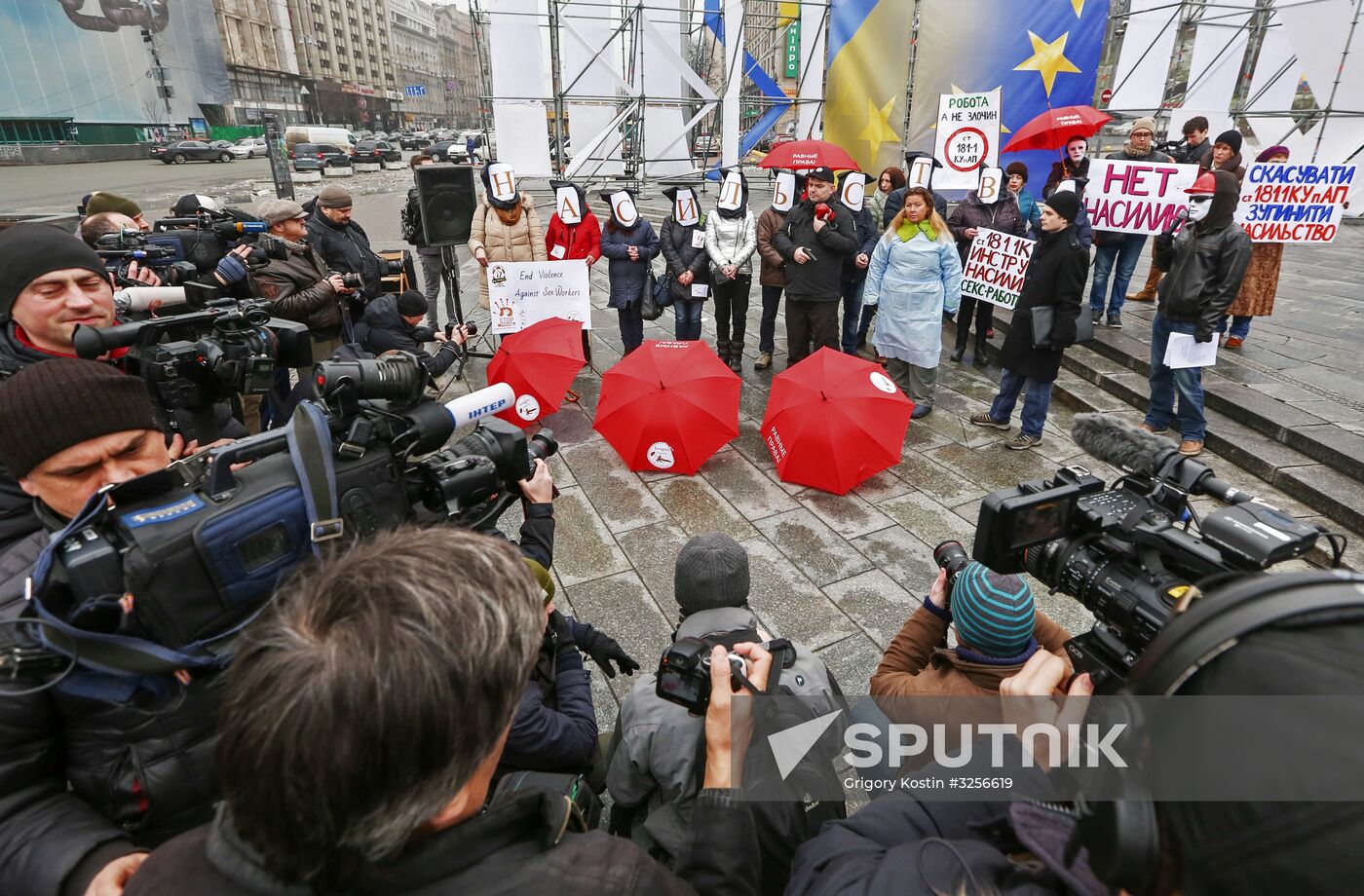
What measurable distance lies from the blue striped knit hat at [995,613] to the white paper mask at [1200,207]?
14.1 ft

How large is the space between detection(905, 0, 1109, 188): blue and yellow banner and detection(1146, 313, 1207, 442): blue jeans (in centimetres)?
554

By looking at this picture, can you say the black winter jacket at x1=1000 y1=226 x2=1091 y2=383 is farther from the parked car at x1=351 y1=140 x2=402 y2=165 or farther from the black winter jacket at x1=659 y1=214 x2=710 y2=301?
the parked car at x1=351 y1=140 x2=402 y2=165

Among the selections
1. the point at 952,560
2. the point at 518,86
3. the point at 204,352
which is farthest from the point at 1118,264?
the point at 518,86

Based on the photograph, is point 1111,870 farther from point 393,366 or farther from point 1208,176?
point 1208,176

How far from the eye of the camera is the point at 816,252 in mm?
5906

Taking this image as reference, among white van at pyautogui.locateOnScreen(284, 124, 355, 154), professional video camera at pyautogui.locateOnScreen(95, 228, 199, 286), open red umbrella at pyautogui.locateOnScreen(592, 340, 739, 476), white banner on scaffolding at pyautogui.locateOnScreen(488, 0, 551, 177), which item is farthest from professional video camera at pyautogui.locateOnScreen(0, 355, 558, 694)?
white van at pyautogui.locateOnScreen(284, 124, 355, 154)

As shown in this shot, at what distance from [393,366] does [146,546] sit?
0.60 meters

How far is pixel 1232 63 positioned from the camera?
10914 millimetres

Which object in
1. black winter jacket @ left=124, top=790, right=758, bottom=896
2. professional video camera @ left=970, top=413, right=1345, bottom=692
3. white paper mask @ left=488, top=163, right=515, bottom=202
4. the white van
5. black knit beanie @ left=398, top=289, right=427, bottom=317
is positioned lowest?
black knit beanie @ left=398, top=289, right=427, bottom=317

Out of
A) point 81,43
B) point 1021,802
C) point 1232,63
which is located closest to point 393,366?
point 1021,802

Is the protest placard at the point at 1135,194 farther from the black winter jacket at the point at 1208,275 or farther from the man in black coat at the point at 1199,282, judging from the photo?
the black winter jacket at the point at 1208,275

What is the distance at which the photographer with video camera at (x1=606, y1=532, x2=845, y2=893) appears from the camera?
1.60 meters

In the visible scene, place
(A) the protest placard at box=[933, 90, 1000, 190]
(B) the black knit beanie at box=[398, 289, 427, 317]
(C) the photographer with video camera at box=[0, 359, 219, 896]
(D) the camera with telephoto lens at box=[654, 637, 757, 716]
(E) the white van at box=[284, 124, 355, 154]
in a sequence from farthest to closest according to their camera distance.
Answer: (E) the white van at box=[284, 124, 355, 154], (A) the protest placard at box=[933, 90, 1000, 190], (B) the black knit beanie at box=[398, 289, 427, 317], (D) the camera with telephoto lens at box=[654, 637, 757, 716], (C) the photographer with video camera at box=[0, 359, 219, 896]

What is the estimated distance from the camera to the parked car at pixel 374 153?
33.6m
